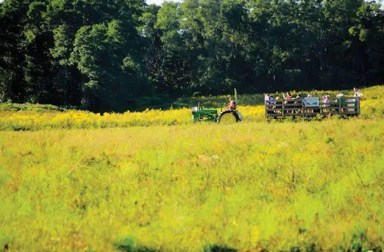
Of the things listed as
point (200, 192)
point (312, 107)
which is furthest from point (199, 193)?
point (312, 107)

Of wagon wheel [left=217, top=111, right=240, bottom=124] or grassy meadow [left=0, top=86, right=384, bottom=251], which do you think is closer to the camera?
grassy meadow [left=0, top=86, right=384, bottom=251]

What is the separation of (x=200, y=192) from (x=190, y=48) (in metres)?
66.0

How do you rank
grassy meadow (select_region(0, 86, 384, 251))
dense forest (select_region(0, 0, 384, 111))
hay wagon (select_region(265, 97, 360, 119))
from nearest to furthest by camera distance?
1. grassy meadow (select_region(0, 86, 384, 251))
2. hay wagon (select_region(265, 97, 360, 119))
3. dense forest (select_region(0, 0, 384, 111))

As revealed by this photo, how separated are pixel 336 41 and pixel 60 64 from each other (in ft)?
153

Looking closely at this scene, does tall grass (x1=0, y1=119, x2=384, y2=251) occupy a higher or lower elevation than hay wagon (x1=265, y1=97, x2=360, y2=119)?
lower

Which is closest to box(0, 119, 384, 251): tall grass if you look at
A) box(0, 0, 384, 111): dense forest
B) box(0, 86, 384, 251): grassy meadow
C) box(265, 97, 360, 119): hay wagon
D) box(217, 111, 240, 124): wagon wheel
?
box(0, 86, 384, 251): grassy meadow

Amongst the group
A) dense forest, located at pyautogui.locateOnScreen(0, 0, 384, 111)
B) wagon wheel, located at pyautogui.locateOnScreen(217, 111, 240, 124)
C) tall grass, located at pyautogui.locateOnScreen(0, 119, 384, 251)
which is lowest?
tall grass, located at pyautogui.locateOnScreen(0, 119, 384, 251)

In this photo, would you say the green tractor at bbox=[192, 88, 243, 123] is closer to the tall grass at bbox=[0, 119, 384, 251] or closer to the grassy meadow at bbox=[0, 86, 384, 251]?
the grassy meadow at bbox=[0, 86, 384, 251]

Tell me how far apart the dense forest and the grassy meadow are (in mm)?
42425

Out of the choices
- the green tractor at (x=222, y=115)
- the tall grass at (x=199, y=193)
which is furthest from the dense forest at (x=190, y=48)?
the tall grass at (x=199, y=193)

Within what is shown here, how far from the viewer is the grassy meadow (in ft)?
29.6

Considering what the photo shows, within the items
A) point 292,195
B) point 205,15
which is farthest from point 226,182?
point 205,15

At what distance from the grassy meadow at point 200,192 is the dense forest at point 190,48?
42425 millimetres

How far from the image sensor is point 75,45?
184 ft
